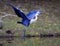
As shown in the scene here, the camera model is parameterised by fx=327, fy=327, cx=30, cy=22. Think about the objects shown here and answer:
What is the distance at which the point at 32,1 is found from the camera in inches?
880

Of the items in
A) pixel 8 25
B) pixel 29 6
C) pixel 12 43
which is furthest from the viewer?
pixel 29 6

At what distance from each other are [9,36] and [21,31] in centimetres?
69

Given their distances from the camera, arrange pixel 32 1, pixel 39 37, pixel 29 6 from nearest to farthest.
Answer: pixel 39 37, pixel 29 6, pixel 32 1

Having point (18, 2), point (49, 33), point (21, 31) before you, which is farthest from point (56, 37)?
point (18, 2)

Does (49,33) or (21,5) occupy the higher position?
(21,5)

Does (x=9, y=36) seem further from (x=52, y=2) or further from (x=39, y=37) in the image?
(x=52, y=2)

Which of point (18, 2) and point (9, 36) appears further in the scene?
point (18, 2)

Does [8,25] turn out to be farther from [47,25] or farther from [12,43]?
[12,43]

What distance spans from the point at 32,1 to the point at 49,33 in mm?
8925

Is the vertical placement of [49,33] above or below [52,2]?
below

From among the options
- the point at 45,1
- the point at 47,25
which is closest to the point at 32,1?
the point at 45,1

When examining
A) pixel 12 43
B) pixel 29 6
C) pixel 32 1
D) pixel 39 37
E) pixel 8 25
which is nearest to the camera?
pixel 12 43

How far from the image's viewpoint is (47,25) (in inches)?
590

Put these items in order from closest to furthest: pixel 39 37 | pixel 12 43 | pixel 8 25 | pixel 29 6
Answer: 1. pixel 12 43
2. pixel 39 37
3. pixel 8 25
4. pixel 29 6
